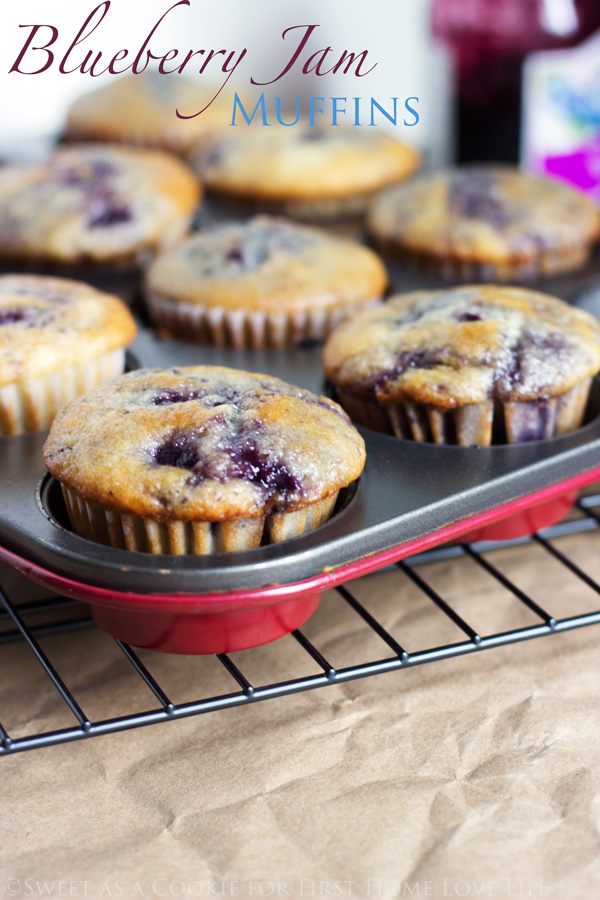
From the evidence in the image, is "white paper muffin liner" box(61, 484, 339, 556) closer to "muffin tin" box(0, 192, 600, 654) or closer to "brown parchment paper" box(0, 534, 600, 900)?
"muffin tin" box(0, 192, 600, 654)

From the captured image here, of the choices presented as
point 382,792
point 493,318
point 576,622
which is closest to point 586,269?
point 493,318

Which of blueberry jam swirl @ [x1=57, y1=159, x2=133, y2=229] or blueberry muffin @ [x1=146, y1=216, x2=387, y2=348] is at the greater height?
blueberry jam swirl @ [x1=57, y1=159, x2=133, y2=229]

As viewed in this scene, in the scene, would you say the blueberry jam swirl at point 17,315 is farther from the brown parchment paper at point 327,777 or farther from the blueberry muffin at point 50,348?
the brown parchment paper at point 327,777

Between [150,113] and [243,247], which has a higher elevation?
[150,113]

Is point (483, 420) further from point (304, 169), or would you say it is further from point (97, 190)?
point (304, 169)

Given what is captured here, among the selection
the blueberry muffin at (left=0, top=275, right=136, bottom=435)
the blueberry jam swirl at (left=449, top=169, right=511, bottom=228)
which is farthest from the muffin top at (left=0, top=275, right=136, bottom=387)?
the blueberry jam swirl at (left=449, top=169, right=511, bottom=228)

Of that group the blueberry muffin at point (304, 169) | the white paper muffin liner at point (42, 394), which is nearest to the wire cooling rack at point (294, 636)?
the white paper muffin liner at point (42, 394)

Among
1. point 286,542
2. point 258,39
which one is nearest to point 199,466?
point 286,542
